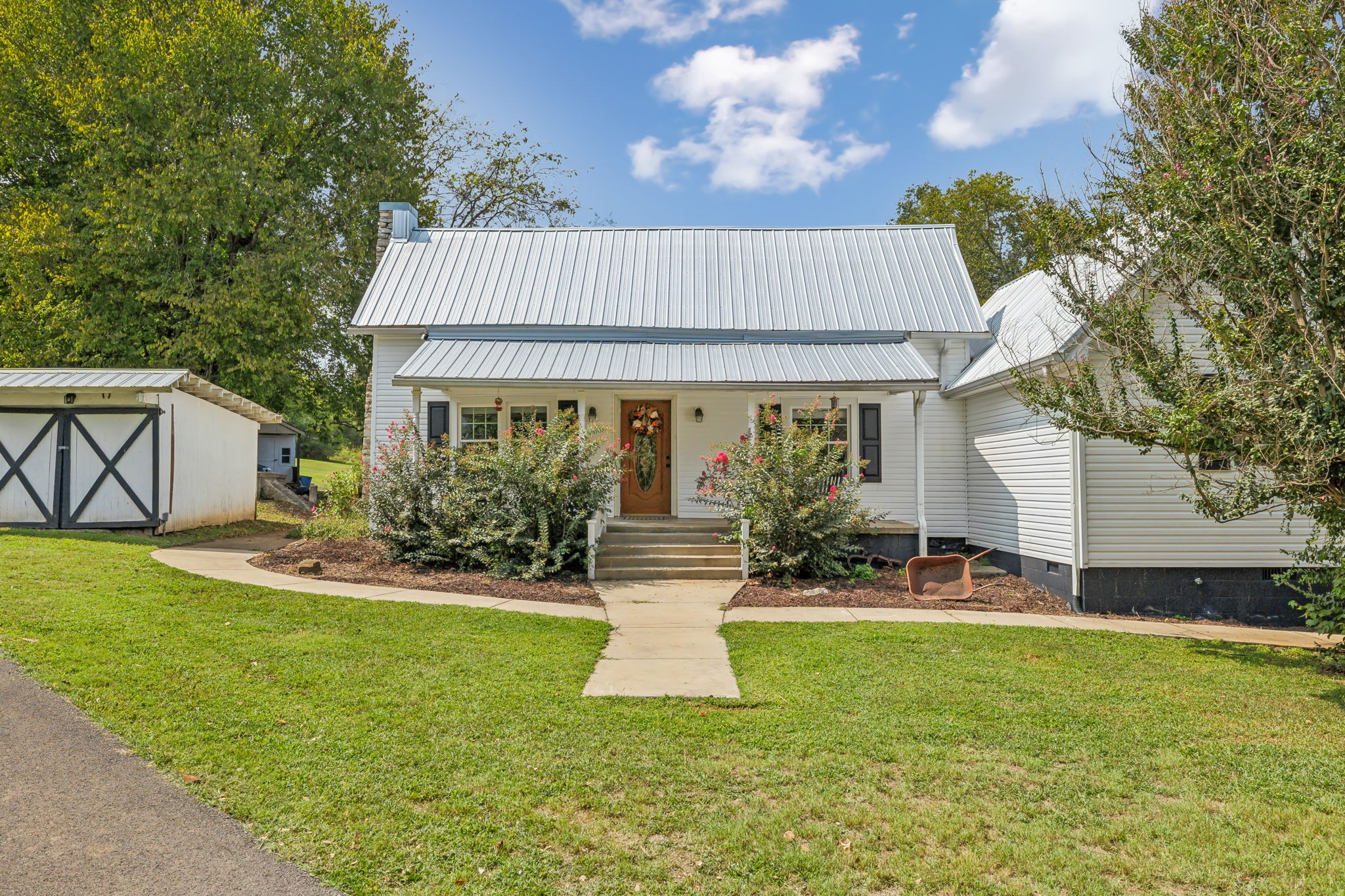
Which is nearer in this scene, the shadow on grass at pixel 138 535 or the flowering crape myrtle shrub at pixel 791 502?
the flowering crape myrtle shrub at pixel 791 502

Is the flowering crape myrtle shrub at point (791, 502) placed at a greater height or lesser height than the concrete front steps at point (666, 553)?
greater

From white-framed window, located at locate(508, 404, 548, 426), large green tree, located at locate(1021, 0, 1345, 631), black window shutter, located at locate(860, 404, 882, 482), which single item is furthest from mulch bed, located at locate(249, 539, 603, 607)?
large green tree, located at locate(1021, 0, 1345, 631)

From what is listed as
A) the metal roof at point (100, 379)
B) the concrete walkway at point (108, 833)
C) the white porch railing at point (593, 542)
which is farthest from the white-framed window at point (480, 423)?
the concrete walkway at point (108, 833)

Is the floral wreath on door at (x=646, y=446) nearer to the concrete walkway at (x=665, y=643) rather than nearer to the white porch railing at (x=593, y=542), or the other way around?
the white porch railing at (x=593, y=542)

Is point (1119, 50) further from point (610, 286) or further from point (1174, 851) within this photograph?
point (610, 286)

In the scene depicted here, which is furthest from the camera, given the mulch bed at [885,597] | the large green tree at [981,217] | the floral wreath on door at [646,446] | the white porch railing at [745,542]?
the large green tree at [981,217]

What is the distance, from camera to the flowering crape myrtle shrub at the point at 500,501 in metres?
10.1

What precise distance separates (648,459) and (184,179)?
1411 cm

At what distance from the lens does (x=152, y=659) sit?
5609 mm

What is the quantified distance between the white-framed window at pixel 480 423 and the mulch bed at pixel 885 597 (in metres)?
5.39

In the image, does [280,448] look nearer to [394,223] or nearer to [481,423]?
[394,223]

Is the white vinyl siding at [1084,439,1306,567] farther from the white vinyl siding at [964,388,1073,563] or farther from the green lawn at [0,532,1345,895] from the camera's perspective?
the green lawn at [0,532,1345,895]

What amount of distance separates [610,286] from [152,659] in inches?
390

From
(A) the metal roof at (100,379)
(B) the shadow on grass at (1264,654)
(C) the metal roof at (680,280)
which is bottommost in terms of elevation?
(B) the shadow on grass at (1264,654)
